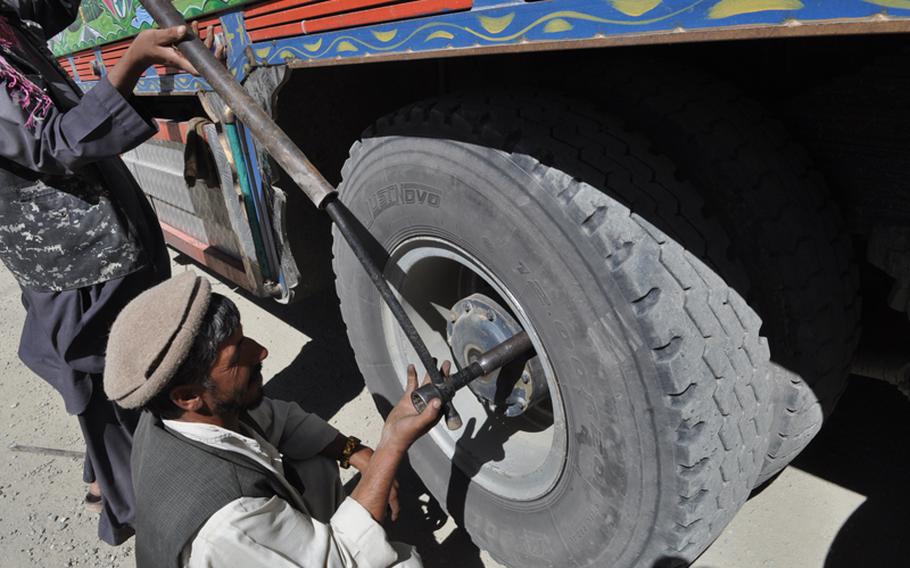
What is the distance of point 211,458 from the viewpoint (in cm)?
131

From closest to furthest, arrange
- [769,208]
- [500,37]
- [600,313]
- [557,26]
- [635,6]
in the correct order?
[635,6] < [557,26] < [500,37] < [600,313] < [769,208]

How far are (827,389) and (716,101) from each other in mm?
706

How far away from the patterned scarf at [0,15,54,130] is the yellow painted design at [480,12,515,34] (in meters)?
1.16

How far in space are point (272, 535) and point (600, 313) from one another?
0.78 meters

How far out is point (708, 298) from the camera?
1.17 metres

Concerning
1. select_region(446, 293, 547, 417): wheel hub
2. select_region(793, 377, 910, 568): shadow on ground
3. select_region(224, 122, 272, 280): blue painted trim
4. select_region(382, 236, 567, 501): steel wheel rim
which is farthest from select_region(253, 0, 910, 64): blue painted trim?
select_region(793, 377, 910, 568): shadow on ground

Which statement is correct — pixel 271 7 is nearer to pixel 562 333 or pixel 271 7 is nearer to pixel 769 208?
pixel 562 333

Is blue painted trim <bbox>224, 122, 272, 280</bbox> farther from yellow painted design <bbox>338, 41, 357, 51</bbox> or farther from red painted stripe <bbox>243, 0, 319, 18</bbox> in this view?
yellow painted design <bbox>338, 41, 357, 51</bbox>

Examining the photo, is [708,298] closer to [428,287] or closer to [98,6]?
[428,287]

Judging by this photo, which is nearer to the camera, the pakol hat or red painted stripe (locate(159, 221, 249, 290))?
the pakol hat

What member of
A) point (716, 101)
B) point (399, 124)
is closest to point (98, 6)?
point (399, 124)

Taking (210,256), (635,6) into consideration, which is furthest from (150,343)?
(210,256)

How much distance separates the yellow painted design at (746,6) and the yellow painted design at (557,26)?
24 cm

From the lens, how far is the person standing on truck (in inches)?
60.0
